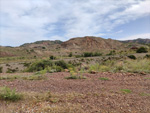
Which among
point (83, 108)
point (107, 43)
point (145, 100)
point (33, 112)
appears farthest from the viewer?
point (107, 43)

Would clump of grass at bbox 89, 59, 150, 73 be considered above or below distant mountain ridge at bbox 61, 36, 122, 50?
below

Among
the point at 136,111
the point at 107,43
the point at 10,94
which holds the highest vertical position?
the point at 107,43

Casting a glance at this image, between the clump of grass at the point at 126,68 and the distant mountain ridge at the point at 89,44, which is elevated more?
the distant mountain ridge at the point at 89,44

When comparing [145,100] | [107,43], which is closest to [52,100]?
[145,100]

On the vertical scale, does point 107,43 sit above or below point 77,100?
above

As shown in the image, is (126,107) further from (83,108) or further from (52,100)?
(52,100)

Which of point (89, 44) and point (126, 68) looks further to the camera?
point (89, 44)

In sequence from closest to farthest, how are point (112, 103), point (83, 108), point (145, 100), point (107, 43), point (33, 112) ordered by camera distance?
1. point (33, 112)
2. point (83, 108)
3. point (112, 103)
4. point (145, 100)
5. point (107, 43)

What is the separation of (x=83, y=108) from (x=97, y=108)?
0.38 metres

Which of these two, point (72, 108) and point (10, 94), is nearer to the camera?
point (72, 108)

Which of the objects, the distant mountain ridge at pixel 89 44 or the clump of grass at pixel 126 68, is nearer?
the clump of grass at pixel 126 68

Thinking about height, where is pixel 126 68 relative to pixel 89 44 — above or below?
below

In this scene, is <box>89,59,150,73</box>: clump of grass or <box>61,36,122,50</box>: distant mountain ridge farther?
<box>61,36,122,50</box>: distant mountain ridge

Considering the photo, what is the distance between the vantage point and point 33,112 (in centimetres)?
298
